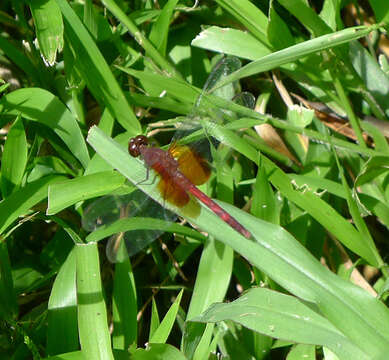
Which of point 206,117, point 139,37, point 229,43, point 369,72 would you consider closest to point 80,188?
point 206,117

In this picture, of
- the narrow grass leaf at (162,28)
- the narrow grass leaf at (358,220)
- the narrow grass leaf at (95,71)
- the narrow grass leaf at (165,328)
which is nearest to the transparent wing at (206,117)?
the narrow grass leaf at (95,71)

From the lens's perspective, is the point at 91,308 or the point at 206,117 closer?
the point at 91,308

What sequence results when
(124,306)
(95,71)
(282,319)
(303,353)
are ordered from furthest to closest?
1. (95,71)
2. (124,306)
3. (303,353)
4. (282,319)

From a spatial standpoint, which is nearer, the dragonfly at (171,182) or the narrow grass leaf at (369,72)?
the dragonfly at (171,182)

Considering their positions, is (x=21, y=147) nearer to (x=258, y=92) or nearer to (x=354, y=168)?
(x=258, y=92)

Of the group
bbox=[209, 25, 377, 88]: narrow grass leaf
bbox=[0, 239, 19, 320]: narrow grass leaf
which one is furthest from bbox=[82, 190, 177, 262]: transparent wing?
bbox=[209, 25, 377, 88]: narrow grass leaf

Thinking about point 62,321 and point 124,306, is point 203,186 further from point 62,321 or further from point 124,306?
point 62,321

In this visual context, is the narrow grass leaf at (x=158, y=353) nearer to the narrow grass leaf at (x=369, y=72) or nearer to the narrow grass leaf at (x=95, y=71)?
the narrow grass leaf at (x=95, y=71)
